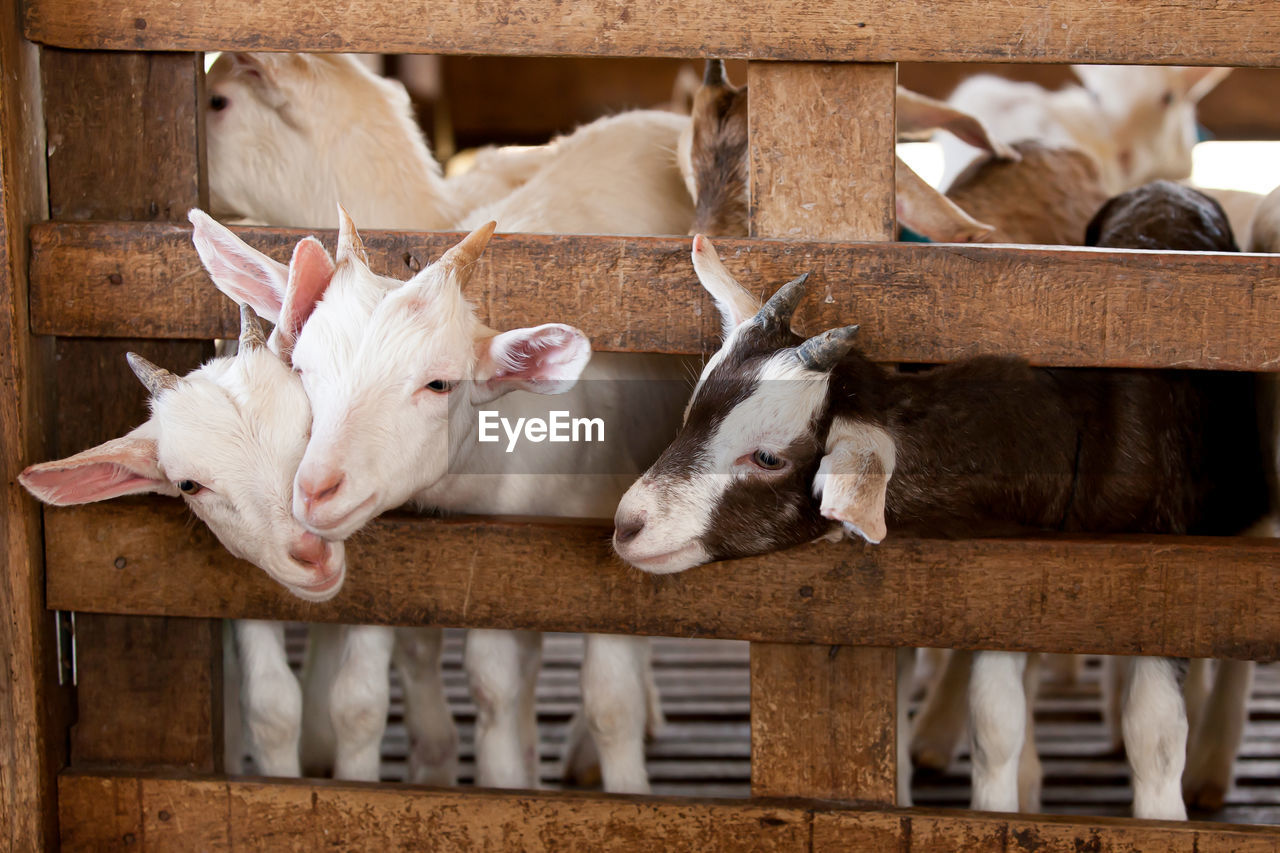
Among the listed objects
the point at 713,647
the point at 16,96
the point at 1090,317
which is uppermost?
the point at 16,96

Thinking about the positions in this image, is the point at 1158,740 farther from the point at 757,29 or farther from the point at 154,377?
the point at 154,377

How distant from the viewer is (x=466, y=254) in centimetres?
172

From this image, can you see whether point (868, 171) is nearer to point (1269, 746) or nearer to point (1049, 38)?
point (1049, 38)

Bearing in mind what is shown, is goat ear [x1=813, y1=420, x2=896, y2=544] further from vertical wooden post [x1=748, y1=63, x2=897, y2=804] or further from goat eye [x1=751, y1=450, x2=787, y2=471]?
vertical wooden post [x1=748, y1=63, x2=897, y2=804]

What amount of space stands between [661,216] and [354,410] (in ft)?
4.21

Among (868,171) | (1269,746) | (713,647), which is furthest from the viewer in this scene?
(713,647)

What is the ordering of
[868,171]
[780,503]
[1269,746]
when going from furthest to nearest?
1. [1269,746]
2. [868,171]
3. [780,503]

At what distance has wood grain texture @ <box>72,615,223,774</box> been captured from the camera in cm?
225

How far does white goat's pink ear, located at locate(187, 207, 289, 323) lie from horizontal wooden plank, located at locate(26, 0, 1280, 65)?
416 millimetres

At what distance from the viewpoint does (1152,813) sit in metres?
2.10

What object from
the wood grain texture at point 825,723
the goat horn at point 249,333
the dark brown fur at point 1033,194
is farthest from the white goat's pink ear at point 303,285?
the dark brown fur at point 1033,194

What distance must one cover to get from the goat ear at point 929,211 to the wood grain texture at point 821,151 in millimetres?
395

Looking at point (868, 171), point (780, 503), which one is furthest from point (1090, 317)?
point (780, 503)
